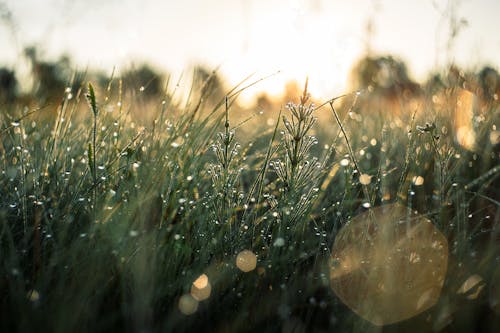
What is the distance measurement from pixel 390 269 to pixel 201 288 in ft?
1.66

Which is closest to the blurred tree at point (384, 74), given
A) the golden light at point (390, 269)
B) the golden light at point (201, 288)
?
the golden light at point (390, 269)

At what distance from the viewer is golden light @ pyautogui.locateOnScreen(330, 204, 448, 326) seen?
1.14 metres

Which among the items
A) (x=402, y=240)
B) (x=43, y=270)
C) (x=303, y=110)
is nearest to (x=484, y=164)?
(x=402, y=240)

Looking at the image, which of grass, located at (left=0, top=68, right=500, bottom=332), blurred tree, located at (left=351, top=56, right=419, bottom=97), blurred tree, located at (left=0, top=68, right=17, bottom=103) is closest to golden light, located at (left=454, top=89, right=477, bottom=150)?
blurred tree, located at (left=351, top=56, right=419, bottom=97)

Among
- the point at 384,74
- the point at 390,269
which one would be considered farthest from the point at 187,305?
the point at 384,74

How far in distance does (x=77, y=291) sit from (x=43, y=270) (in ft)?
0.31

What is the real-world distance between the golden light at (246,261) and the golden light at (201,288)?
11 centimetres

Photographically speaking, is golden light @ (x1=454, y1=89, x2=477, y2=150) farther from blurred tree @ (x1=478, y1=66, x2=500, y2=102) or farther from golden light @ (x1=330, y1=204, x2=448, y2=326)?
golden light @ (x1=330, y1=204, x2=448, y2=326)

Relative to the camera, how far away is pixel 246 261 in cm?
124

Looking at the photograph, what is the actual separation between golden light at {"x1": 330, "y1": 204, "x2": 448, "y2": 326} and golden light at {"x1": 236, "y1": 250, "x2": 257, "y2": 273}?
22cm

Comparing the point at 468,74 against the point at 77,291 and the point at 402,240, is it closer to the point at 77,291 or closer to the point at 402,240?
the point at 402,240

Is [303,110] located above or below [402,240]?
above

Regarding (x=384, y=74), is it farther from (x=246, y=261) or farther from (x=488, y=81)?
(x=246, y=261)

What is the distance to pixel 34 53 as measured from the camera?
8.08 ft
